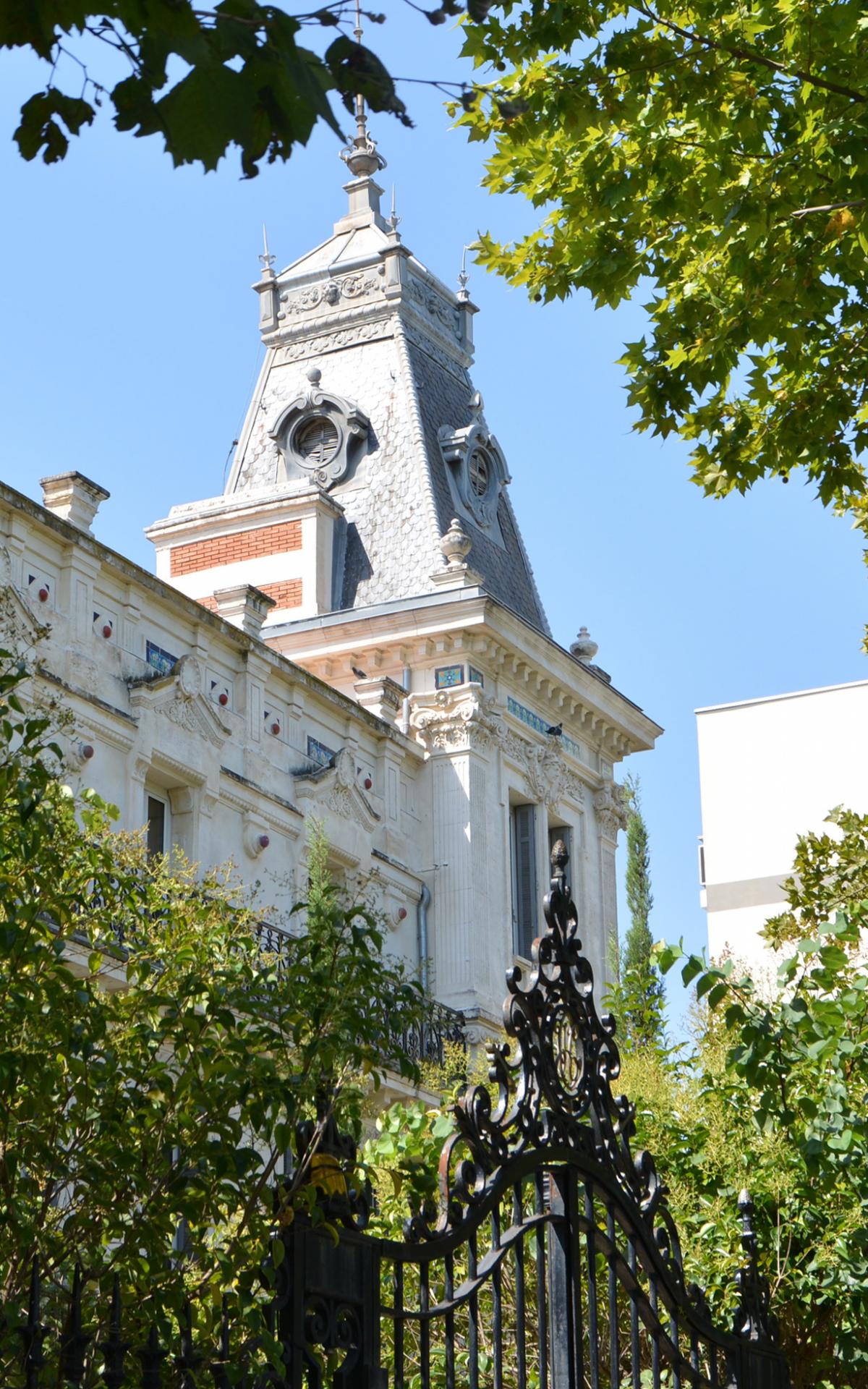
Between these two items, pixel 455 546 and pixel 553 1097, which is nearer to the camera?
pixel 553 1097

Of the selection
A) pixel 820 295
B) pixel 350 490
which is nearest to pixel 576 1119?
pixel 820 295

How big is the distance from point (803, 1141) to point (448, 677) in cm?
1780

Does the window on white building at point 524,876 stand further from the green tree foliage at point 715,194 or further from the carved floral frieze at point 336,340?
the green tree foliage at point 715,194

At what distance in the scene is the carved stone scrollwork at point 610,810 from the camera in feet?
92.8

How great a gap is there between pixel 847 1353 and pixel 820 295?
14.8 ft

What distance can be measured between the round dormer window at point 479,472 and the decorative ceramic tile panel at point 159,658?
30.9 ft

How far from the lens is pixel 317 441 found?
29531 millimetres

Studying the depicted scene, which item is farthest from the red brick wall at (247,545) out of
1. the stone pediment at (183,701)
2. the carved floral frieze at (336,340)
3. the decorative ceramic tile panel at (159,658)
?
the decorative ceramic tile panel at (159,658)

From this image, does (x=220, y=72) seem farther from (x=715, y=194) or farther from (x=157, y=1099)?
(x=715, y=194)

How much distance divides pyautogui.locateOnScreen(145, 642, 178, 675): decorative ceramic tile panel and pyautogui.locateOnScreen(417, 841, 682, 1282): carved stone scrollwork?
14.0m

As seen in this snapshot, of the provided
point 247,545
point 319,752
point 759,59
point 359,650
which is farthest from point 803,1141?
point 247,545

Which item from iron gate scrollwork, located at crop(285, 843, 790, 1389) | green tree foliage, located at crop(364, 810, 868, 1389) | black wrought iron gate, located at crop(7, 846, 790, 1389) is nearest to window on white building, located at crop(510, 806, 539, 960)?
green tree foliage, located at crop(364, 810, 868, 1389)

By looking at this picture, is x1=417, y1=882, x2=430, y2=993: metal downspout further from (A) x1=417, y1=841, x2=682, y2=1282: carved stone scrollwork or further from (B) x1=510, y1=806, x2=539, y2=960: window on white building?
(A) x1=417, y1=841, x2=682, y2=1282: carved stone scrollwork

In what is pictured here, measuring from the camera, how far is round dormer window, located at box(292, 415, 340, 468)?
29234mm
